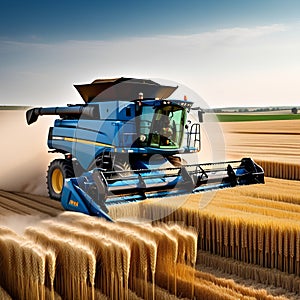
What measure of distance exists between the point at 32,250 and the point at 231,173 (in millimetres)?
5541

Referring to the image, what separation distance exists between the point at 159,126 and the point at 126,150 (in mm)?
793

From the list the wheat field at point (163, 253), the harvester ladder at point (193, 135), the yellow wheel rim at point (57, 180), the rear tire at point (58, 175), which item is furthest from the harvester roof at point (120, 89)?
the wheat field at point (163, 253)

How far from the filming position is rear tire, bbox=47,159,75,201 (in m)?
9.68

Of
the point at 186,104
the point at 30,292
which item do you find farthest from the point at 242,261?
the point at 186,104

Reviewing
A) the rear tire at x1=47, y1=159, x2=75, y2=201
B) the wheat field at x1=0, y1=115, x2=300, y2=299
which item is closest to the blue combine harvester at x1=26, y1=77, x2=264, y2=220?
the rear tire at x1=47, y1=159, x2=75, y2=201

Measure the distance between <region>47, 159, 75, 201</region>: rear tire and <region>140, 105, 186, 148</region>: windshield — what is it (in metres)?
1.97

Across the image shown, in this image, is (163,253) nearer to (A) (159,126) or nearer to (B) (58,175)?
(A) (159,126)

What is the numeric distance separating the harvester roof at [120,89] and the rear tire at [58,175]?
5.19 feet

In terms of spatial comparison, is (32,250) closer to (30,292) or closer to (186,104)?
(30,292)

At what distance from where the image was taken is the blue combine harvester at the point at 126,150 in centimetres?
750

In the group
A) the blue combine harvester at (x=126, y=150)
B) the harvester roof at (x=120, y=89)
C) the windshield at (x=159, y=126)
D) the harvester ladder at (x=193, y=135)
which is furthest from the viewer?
the harvester roof at (x=120, y=89)

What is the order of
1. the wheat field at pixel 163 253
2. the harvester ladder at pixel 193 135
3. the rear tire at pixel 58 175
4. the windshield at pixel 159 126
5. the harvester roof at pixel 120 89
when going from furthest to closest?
the rear tire at pixel 58 175 < the harvester roof at pixel 120 89 < the harvester ladder at pixel 193 135 < the windshield at pixel 159 126 < the wheat field at pixel 163 253

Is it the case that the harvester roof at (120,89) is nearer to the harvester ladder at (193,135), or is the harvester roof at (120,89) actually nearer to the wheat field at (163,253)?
the harvester ladder at (193,135)

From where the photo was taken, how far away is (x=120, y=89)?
9555 mm
